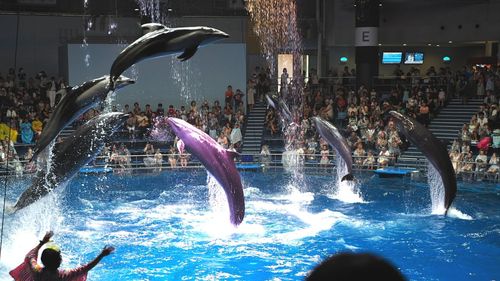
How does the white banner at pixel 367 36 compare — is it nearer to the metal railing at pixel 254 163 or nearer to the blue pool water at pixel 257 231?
the metal railing at pixel 254 163

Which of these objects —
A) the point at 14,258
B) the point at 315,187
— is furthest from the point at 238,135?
the point at 14,258

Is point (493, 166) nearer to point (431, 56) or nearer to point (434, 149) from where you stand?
point (434, 149)

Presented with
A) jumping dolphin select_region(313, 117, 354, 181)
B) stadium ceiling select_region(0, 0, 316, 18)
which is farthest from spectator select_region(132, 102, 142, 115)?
jumping dolphin select_region(313, 117, 354, 181)

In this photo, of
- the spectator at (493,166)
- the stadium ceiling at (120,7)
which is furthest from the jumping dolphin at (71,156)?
the stadium ceiling at (120,7)

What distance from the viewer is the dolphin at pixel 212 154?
12133mm

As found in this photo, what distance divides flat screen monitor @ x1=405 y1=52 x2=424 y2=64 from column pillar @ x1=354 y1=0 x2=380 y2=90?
17.1 ft

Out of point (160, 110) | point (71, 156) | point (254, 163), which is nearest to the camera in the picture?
point (71, 156)

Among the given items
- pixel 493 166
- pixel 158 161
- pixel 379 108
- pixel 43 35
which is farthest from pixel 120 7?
pixel 493 166

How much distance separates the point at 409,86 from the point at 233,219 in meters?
18.5

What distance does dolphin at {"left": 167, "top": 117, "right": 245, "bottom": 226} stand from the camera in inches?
478

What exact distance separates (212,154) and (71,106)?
125 inches

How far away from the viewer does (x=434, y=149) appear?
48.9 ft

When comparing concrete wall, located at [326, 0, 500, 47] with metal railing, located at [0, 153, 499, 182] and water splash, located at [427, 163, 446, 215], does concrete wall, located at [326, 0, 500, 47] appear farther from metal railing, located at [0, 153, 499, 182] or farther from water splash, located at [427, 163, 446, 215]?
water splash, located at [427, 163, 446, 215]

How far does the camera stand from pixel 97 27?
29078mm
